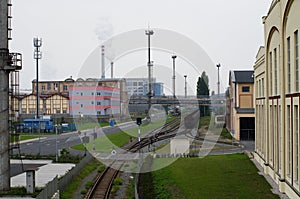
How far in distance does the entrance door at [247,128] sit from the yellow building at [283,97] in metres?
16.8

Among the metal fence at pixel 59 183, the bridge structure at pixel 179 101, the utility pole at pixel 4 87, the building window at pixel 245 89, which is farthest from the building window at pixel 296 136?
the bridge structure at pixel 179 101

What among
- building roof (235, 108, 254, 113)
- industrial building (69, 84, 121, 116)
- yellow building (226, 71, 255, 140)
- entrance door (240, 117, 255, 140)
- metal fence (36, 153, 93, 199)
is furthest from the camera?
industrial building (69, 84, 121, 116)

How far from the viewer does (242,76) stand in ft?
121

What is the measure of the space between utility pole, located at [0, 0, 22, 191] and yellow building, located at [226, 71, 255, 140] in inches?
954

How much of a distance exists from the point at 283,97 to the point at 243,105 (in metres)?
22.7

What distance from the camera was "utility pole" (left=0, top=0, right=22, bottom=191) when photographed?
13328mm

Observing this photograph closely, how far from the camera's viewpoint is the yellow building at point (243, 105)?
113ft

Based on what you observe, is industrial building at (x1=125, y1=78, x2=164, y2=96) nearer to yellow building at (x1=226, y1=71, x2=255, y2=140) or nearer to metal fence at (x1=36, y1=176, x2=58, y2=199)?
yellow building at (x1=226, y1=71, x2=255, y2=140)

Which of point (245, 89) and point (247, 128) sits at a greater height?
point (245, 89)

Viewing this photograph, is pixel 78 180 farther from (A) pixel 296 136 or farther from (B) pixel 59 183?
(A) pixel 296 136

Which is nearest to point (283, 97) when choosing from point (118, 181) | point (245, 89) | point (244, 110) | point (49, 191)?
point (118, 181)

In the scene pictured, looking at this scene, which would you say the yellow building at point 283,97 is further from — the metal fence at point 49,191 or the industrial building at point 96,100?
the industrial building at point 96,100

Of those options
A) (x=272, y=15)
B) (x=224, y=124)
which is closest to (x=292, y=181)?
(x=272, y=15)

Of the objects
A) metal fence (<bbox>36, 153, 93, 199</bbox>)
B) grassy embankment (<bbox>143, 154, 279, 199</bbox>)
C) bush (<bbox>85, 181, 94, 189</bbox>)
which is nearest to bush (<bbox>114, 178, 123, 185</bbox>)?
bush (<bbox>85, 181, 94, 189</bbox>)
